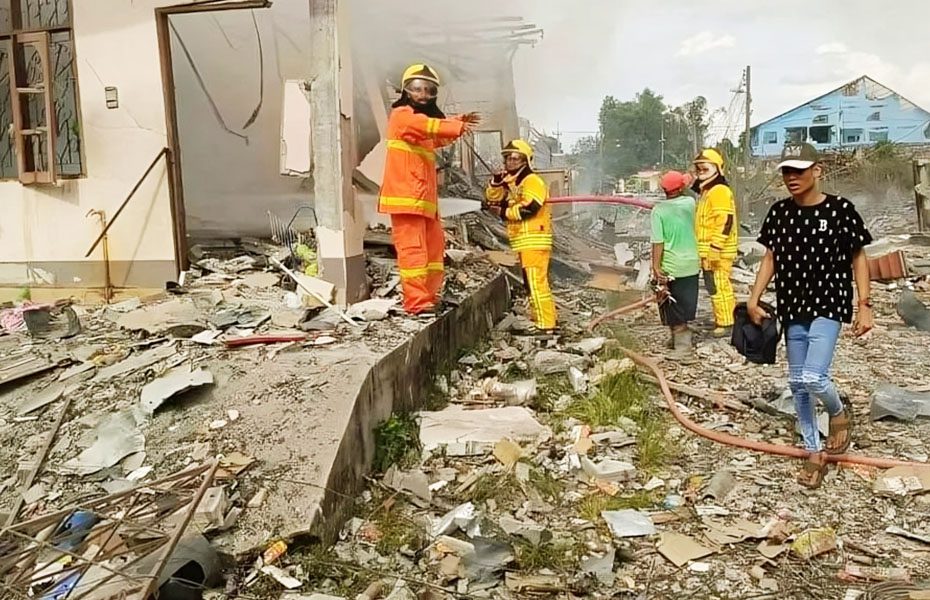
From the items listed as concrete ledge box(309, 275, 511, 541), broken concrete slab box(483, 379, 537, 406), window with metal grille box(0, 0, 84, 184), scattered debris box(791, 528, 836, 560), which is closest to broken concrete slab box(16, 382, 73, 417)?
concrete ledge box(309, 275, 511, 541)

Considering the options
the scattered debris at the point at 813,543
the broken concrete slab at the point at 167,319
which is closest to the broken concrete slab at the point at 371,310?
the broken concrete slab at the point at 167,319

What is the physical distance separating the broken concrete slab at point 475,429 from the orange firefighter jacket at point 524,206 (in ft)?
6.03

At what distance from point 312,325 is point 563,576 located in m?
2.85

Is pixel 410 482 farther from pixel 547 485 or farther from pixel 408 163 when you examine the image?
pixel 408 163

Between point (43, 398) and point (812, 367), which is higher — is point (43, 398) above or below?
below

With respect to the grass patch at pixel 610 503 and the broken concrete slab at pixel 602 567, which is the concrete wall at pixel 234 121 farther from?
the broken concrete slab at pixel 602 567

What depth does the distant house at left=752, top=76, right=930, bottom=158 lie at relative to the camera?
31484 mm

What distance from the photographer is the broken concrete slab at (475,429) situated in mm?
4387

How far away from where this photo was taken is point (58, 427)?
4133 mm

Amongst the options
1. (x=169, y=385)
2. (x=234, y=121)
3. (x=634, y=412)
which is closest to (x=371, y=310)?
(x=169, y=385)

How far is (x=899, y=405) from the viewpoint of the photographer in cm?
483

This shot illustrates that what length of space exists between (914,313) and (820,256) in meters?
4.97

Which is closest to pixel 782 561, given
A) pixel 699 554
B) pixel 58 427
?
pixel 699 554

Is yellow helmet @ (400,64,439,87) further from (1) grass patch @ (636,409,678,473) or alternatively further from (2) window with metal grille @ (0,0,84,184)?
(2) window with metal grille @ (0,0,84,184)
